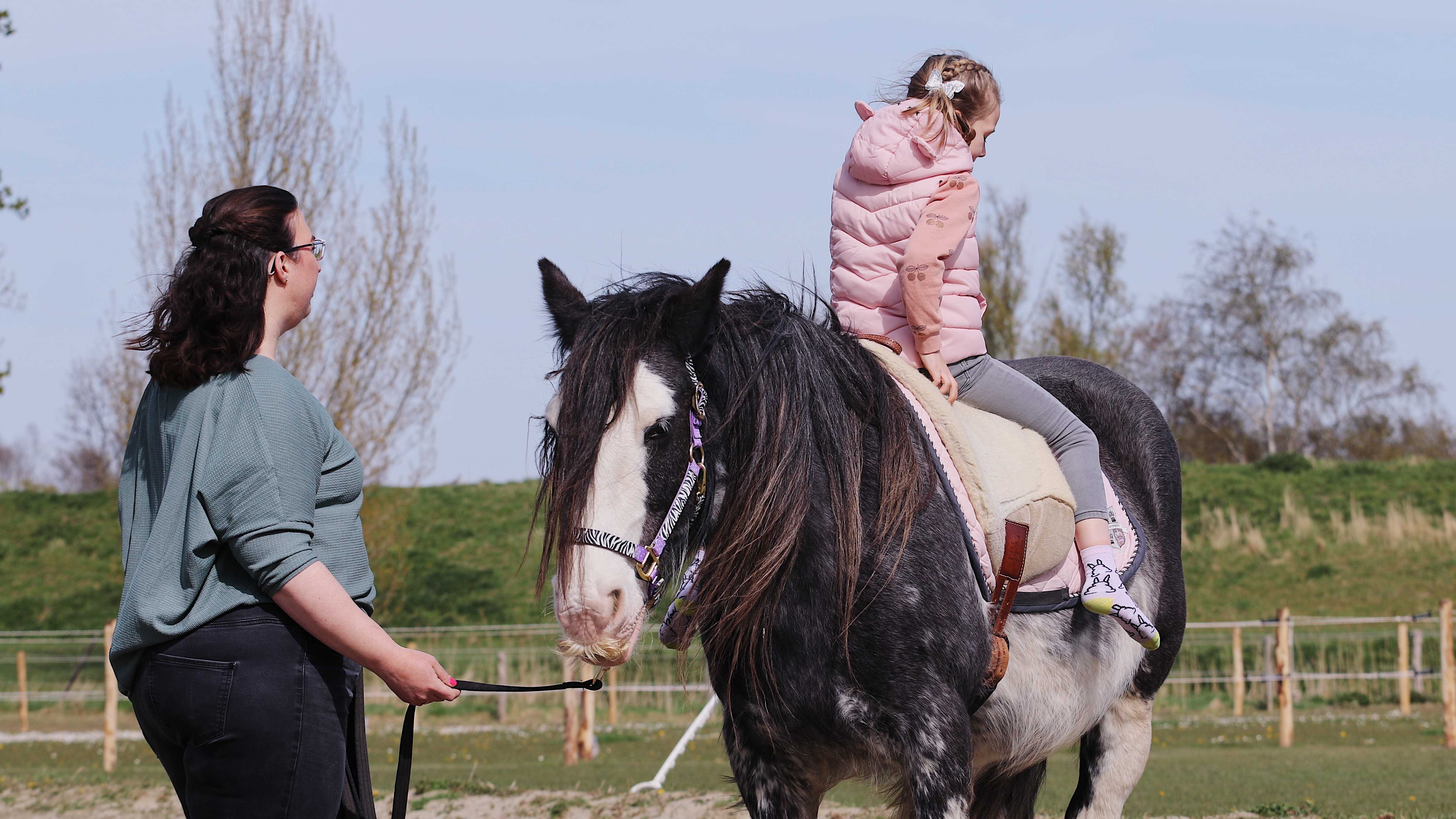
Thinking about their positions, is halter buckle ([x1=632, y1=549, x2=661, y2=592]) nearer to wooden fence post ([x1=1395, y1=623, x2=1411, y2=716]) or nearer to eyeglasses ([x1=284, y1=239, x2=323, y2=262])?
eyeglasses ([x1=284, y1=239, x2=323, y2=262])

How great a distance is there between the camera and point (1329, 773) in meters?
8.84

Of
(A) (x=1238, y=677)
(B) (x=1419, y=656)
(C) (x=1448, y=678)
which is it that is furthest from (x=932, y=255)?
(B) (x=1419, y=656)

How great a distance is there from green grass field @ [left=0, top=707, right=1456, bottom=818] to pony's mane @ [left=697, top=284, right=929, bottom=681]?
2940mm

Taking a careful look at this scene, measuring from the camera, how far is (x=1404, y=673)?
14.0 metres

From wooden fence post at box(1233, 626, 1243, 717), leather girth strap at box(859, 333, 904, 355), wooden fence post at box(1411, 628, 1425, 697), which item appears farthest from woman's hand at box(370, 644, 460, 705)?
wooden fence post at box(1411, 628, 1425, 697)

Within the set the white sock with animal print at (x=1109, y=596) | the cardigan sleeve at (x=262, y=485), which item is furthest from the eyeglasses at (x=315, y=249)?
the white sock with animal print at (x=1109, y=596)

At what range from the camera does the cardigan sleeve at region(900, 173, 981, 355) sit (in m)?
3.06

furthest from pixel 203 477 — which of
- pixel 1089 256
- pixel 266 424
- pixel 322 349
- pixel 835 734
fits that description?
pixel 1089 256

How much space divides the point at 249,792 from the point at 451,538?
25688mm

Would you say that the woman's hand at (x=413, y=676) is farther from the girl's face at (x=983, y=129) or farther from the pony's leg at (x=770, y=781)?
the girl's face at (x=983, y=129)

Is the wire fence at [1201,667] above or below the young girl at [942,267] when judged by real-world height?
below

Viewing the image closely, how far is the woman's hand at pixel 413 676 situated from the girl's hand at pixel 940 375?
1489 mm

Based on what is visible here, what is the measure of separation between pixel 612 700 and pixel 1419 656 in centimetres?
1010

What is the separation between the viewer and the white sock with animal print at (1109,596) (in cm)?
313
